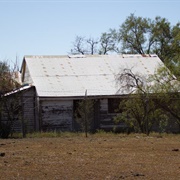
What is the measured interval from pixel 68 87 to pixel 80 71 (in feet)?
9.54

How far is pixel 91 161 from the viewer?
1209cm

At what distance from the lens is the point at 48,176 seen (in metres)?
10.0

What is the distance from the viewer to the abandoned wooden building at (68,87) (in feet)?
97.8

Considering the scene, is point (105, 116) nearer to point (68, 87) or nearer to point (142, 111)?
point (68, 87)

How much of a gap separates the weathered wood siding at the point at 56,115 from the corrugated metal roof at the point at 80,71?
25.3 inches

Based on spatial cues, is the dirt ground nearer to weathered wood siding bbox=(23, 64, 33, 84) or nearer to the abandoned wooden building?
the abandoned wooden building

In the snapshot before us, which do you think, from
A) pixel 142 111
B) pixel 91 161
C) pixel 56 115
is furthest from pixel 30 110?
pixel 91 161

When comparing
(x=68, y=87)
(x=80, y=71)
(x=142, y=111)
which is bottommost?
(x=142, y=111)

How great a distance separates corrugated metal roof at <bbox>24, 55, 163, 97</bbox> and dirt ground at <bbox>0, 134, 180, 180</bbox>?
1426 centimetres

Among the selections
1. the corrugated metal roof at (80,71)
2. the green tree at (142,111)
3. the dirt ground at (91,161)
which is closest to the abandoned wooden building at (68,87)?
the corrugated metal roof at (80,71)

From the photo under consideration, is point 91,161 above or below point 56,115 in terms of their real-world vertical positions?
below

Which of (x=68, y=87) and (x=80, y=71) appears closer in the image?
(x=68, y=87)

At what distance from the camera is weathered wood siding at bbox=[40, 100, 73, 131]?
29.7m

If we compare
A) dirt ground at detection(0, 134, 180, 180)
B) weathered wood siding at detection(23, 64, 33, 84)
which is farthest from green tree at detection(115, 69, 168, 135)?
weathered wood siding at detection(23, 64, 33, 84)
